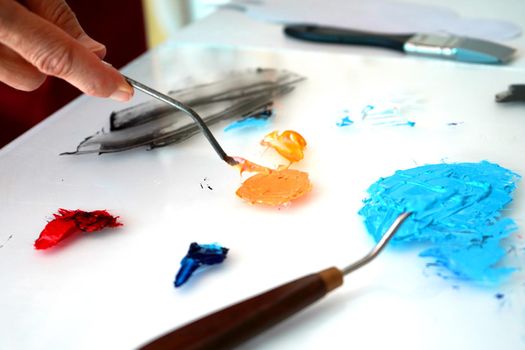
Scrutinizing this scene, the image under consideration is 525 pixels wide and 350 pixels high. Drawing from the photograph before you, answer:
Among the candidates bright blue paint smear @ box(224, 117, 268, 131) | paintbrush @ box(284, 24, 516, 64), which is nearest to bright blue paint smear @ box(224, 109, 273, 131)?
bright blue paint smear @ box(224, 117, 268, 131)

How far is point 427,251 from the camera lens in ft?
1.68

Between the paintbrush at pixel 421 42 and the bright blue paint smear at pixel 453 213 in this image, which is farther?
the paintbrush at pixel 421 42

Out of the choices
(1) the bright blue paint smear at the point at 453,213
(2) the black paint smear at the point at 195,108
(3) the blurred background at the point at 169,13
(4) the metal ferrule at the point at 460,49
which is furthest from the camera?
→ (3) the blurred background at the point at 169,13

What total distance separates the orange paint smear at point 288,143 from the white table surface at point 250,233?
0.05 ft

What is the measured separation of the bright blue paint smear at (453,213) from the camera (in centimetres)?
49

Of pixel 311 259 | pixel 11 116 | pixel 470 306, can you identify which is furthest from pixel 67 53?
pixel 11 116

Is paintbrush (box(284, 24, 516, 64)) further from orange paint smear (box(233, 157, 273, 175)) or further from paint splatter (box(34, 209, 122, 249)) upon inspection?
paint splatter (box(34, 209, 122, 249))

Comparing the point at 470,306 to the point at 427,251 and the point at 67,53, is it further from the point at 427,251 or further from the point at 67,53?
the point at 67,53

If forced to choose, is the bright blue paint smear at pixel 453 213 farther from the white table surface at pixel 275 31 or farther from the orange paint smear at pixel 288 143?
the white table surface at pixel 275 31

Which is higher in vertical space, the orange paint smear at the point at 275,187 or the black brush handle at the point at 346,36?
the black brush handle at the point at 346,36

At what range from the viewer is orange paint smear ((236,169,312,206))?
1.95 feet

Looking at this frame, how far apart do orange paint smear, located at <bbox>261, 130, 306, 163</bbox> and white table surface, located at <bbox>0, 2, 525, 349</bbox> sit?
15 mm

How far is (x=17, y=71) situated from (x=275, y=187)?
0.30 meters

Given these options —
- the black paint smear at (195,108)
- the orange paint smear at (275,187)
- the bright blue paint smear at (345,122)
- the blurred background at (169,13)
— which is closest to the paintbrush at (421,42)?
the black paint smear at (195,108)
